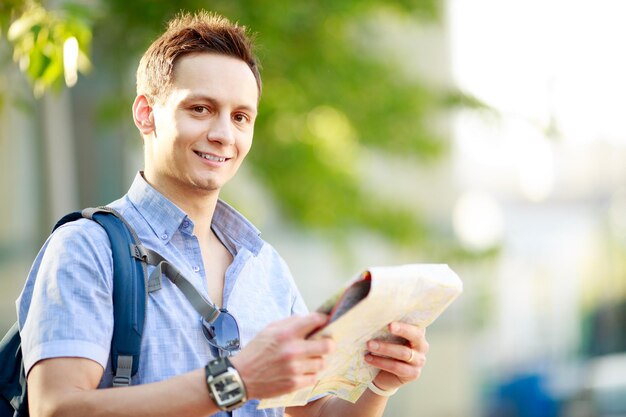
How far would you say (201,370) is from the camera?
1.99 metres

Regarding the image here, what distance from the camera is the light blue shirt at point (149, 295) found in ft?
6.68

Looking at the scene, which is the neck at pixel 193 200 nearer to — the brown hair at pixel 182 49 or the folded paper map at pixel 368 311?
the brown hair at pixel 182 49

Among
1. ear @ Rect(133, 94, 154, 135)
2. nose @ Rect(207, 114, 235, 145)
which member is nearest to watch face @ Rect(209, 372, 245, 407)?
nose @ Rect(207, 114, 235, 145)

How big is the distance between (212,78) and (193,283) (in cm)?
45

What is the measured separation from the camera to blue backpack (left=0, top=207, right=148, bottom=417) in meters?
2.10

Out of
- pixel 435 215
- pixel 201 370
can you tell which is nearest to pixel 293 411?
pixel 201 370

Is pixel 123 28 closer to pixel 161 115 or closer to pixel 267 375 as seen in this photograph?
pixel 161 115

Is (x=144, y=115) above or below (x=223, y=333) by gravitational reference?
above

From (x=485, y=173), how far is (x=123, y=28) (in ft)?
47.0

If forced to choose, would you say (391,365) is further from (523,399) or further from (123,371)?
(523,399)

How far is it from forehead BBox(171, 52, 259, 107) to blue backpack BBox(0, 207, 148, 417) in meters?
0.33

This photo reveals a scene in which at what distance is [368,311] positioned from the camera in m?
2.00

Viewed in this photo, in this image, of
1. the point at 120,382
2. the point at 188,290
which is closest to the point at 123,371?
the point at 120,382

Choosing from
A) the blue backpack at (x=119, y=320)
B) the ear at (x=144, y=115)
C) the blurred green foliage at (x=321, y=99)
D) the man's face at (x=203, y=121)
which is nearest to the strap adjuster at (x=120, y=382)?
the blue backpack at (x=119, y=320)
